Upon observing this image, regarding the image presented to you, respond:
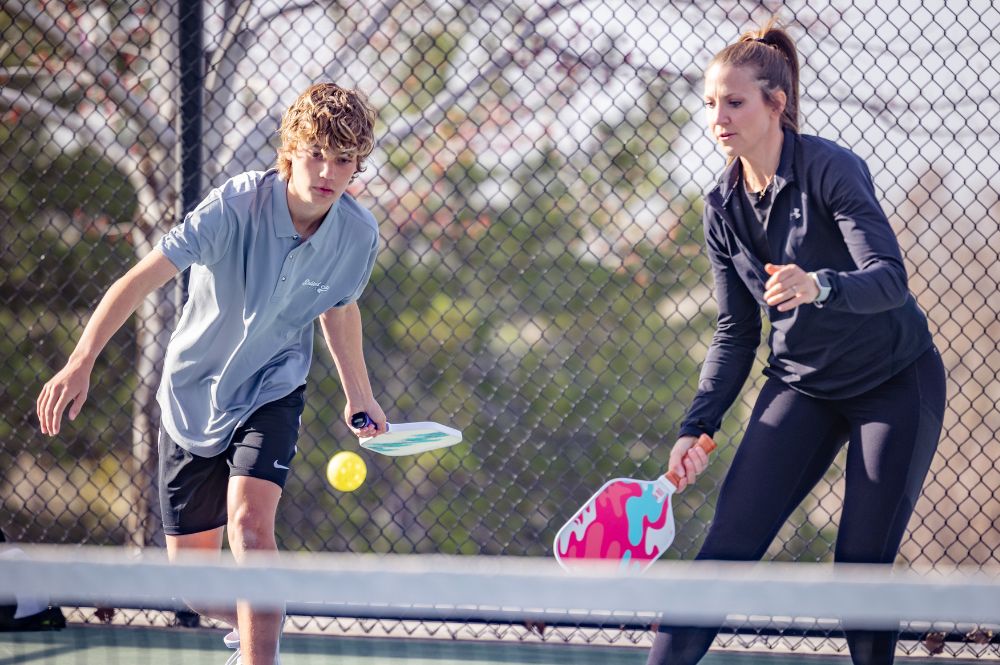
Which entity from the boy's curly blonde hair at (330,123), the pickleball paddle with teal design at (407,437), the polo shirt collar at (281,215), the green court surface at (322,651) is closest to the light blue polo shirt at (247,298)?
the polo shirt collar at (281,215)

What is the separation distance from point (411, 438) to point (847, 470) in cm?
114

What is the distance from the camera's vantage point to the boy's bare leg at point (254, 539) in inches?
97.3

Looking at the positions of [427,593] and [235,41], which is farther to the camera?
[235,41]

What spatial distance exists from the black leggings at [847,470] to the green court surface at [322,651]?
4.92 feet

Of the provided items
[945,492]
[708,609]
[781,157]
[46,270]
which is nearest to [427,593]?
[708,609]

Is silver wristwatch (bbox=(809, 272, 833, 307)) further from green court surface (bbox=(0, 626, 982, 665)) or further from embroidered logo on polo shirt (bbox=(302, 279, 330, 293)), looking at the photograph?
green court surface (bbox=(0, 626, 982, 665))

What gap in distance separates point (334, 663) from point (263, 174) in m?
1.88

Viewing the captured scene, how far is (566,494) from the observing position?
5.74 m

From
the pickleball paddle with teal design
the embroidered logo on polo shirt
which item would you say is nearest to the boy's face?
the embroidered logo on polo shirt

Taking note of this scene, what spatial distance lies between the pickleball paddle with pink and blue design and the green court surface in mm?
1152

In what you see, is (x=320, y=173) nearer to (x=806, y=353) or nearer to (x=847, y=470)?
(x=806, y=353)

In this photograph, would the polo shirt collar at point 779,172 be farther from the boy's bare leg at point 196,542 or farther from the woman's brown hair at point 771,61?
the boy's bare leg at point 196,542

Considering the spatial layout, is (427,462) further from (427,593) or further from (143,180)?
(427,593)

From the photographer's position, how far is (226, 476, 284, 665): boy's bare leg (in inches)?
97.3
